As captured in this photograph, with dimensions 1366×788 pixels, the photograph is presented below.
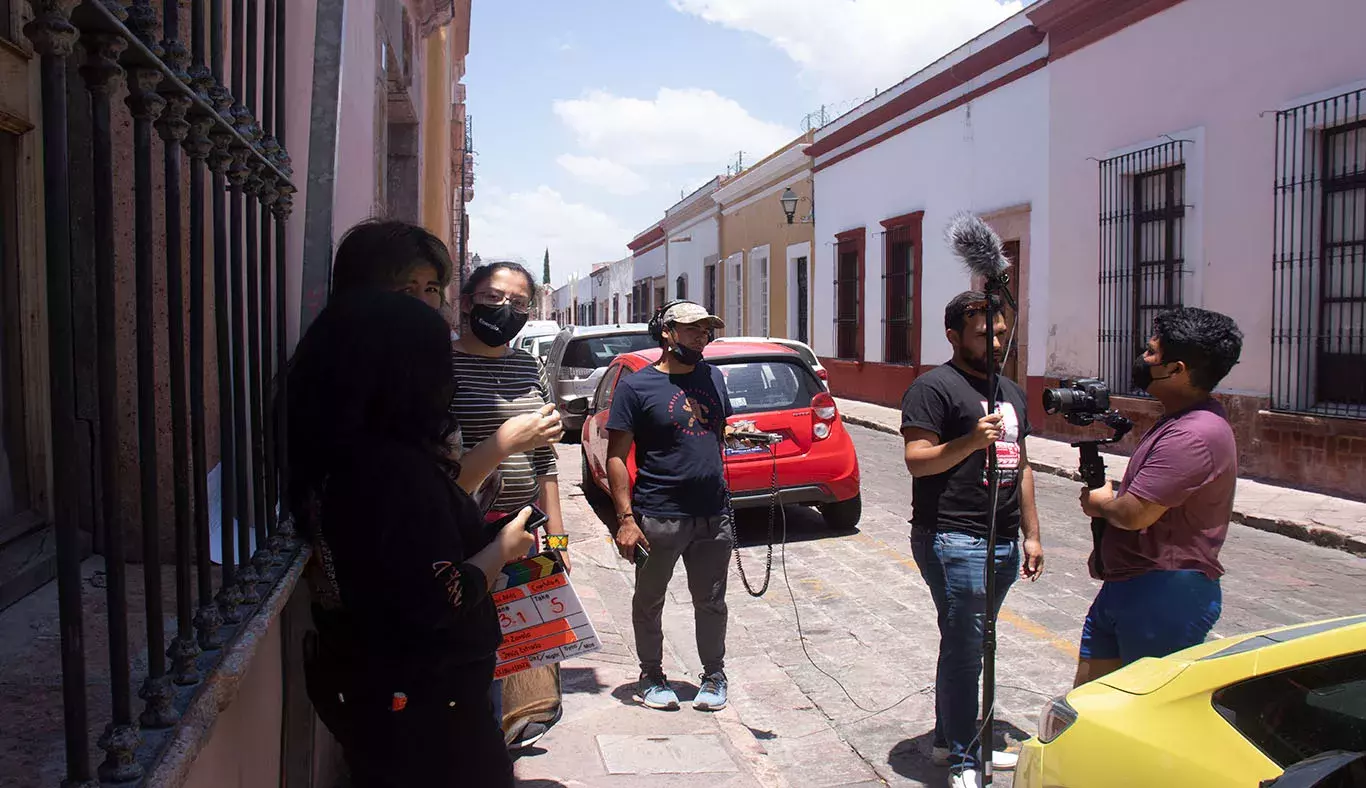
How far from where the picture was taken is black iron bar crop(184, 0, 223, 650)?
1.86 m

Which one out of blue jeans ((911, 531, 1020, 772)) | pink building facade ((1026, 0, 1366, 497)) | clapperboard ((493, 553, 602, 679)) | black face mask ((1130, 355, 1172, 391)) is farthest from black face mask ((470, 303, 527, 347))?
pink building facade ((1026, 0, 1366, 497))

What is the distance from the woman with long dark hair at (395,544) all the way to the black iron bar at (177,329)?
34cm

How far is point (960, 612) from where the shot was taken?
3.82 metres

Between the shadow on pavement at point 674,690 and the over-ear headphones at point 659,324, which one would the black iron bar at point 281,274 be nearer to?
the over-ear headphones at point 659,324

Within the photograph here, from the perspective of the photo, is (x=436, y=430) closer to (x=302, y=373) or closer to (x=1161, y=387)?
(x=302, y=373)

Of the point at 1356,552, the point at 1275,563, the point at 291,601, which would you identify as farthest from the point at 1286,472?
the point at 291,601

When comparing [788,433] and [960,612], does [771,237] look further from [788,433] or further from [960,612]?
[960,612]

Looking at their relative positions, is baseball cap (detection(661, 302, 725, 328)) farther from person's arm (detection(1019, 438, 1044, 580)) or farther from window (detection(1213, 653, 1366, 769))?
window (detection(1213, 653, 1366, 769))

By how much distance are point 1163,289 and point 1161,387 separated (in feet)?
31.0

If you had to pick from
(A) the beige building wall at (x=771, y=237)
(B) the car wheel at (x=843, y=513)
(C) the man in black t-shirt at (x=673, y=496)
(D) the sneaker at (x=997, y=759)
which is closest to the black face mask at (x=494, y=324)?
(C) the man in black t-shirt at (x=673, y=496)

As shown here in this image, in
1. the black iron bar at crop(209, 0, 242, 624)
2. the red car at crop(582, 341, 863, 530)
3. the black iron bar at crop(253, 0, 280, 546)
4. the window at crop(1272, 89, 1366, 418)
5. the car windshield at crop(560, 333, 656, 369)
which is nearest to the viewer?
the black iron bar at crop(209, 0, 242, 624)

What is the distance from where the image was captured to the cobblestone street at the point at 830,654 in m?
4.19

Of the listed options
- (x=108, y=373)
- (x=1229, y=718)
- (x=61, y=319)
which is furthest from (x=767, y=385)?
(x=61, y=319)

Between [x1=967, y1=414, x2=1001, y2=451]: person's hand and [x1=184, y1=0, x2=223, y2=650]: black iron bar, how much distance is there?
96.9 inches
